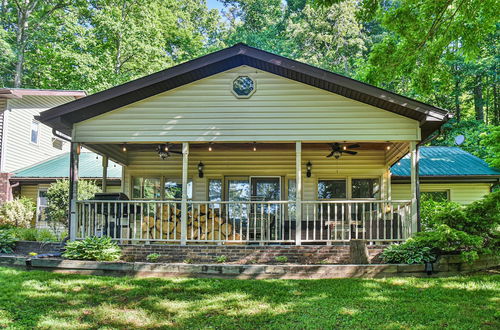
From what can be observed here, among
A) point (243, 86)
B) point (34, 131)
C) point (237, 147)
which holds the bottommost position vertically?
point (237, 147)

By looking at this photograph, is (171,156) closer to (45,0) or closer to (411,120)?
(411,120)

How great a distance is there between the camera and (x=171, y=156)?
39.2ft

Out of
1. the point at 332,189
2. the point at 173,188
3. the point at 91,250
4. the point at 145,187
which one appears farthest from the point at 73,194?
the point at 332,189

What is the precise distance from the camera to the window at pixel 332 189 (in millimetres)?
11828

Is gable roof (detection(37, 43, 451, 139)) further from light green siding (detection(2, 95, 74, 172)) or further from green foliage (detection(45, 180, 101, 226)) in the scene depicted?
light green siding (detection(2, 95, 74, 172))

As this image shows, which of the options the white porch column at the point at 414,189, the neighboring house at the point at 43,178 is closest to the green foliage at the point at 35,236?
the neighboring house at the point at 43,178

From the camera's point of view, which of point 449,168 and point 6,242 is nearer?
point 6,242

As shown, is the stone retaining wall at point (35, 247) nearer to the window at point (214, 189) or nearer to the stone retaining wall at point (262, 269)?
the stone retaining wall at point (262, 269)

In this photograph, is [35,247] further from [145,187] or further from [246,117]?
[246,117]

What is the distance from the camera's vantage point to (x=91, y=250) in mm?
7777

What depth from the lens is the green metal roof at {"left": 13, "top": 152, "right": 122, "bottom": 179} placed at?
1552 centimetres

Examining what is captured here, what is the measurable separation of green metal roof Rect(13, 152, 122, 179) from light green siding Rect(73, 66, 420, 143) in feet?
21.9

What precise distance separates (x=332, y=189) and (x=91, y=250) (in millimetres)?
7010

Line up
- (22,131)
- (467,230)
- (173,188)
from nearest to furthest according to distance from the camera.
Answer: (467,230), (173,188), (22,131)
